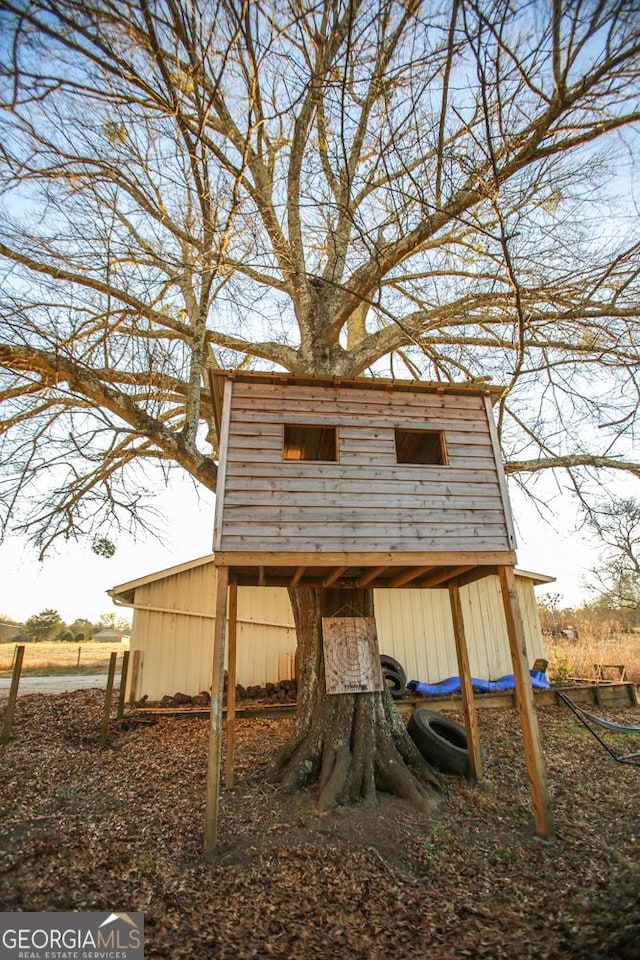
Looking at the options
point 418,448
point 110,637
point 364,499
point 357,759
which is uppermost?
point 418,448

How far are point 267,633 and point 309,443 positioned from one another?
5758mm

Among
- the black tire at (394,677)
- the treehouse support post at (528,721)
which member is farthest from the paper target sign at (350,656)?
the black tire at (394,677)

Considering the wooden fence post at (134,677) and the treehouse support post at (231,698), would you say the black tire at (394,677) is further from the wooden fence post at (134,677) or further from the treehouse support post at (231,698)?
the wooden fence post at (134,677)

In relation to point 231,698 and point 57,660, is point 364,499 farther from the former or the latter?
point 57,660

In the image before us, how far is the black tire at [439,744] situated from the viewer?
19.0 feet

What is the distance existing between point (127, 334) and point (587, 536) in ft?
24.7

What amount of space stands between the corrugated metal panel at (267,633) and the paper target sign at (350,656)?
545 centimetres

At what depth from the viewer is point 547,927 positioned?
9.86 ft

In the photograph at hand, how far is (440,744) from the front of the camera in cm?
589

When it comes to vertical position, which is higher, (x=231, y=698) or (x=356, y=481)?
(x=356, y=481)

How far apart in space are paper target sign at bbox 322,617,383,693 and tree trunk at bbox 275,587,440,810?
18 centimetres

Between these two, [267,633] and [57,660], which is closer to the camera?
[267,633]

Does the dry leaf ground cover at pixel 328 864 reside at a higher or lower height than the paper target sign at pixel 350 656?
lower

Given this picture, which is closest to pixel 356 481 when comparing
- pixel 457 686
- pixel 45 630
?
pixel 457 686
